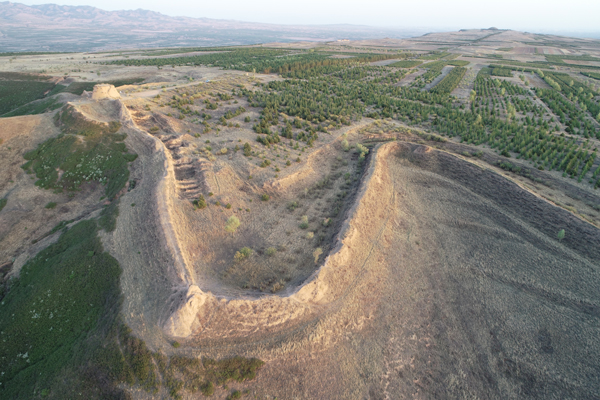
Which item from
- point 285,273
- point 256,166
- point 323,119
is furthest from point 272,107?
point 285,273

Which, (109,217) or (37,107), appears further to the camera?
(37,107)

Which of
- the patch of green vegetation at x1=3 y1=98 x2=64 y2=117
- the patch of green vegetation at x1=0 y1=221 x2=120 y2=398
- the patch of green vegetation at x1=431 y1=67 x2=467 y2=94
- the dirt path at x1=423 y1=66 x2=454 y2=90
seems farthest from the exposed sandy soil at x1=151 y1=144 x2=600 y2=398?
the dirt path at x1=423 y1=66 x2=454 y2=90

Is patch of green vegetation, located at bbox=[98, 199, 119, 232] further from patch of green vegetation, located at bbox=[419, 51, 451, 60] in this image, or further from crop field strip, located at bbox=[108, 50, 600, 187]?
patch of green vegetation, located at bbox=[419, 51, 451, 60]

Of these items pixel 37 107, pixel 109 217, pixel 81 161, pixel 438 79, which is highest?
pixel 438 79

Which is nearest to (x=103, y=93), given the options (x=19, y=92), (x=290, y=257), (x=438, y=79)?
(x=19, y=92)

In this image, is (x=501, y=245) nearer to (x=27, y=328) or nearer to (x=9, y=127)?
(x=27, y=328)

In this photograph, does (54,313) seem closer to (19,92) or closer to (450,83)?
(19,92)

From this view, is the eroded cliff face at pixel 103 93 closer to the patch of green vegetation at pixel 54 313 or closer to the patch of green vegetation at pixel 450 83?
the patch of green vegetation at pixel 54 313

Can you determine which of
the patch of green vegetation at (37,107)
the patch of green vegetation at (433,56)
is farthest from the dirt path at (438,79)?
the patch of green vegetation at (37,107)
